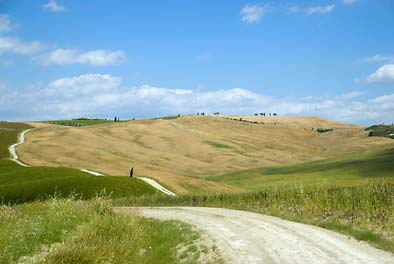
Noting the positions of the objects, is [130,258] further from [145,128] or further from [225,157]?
[145,128]

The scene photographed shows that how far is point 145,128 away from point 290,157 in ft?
185

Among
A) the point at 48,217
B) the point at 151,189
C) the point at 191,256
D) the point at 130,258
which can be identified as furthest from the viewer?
the point at 151,189

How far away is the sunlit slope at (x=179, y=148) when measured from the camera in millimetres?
103400

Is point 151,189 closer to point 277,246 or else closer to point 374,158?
point 277,246

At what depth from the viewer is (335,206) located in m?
29.5

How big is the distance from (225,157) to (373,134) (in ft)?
221

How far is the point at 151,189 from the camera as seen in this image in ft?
219

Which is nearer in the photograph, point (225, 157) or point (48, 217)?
point (48, 217)

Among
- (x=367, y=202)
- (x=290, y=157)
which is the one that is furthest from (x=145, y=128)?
(x=367, y=202)

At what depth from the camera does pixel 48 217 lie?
2212 cm

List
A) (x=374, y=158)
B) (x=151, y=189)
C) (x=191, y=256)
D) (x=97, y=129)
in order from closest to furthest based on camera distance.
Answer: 1. (x=191, y=256)
2. (x=151, y=189)
3. (x=374, y=158)
4. (x=97, y=129)

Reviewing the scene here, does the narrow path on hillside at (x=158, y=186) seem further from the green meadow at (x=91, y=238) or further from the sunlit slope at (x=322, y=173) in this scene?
the green meadow at (x=91, y=238)

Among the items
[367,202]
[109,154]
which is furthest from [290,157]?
[367,202]

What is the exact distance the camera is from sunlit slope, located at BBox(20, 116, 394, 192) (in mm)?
103400
